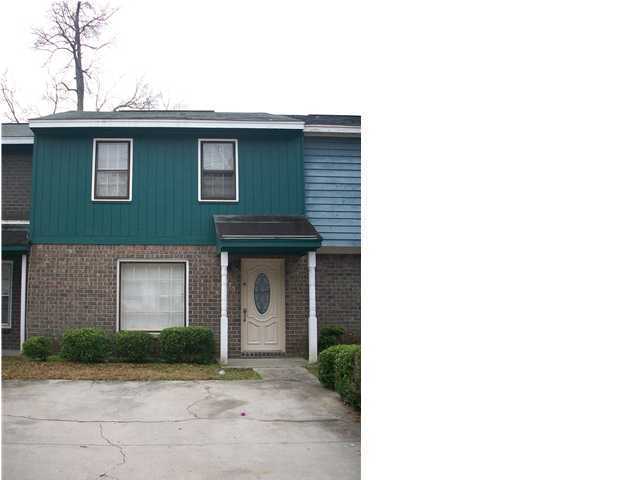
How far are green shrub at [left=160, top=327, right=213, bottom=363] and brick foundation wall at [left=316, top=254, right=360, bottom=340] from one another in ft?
7.24

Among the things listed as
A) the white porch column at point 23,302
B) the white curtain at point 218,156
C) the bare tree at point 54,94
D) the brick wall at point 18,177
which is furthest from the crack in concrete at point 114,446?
the bare tree at point 54,94

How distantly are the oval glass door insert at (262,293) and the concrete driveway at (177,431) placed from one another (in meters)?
3.01

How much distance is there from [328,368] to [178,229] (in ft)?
15.6

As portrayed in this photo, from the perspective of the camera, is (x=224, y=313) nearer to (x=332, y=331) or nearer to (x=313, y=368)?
(x=313, y=368)

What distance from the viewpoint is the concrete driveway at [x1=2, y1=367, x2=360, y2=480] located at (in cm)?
478

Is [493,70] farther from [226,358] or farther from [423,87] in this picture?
[226,358]

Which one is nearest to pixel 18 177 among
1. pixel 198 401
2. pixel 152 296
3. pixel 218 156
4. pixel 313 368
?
pixel 152 296

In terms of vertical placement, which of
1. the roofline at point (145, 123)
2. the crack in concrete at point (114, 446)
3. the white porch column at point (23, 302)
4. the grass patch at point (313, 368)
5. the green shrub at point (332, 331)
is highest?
the roofline at point (145, 123)

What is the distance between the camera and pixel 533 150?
2.17 m

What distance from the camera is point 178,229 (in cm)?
1145

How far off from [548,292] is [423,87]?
3.09 feet

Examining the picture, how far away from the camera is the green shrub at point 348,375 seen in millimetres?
6629

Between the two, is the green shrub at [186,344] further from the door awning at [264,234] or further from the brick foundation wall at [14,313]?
the brick foundation wall at [14,313]

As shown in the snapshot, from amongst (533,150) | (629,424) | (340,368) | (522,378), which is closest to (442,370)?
(522,378)
